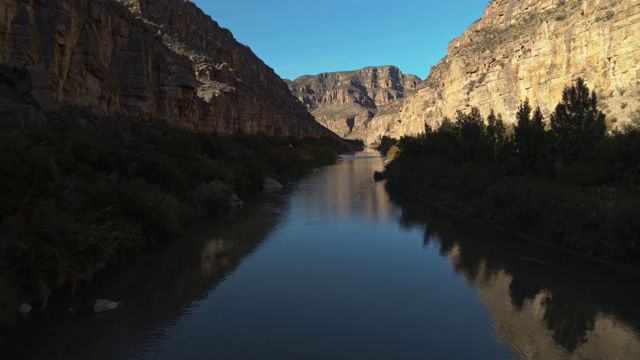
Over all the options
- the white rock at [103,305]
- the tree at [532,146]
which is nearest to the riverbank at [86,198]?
the white rock at [103,305]

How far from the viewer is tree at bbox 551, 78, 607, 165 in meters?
20.7

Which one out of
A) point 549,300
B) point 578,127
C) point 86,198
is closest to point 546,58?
point 578,127

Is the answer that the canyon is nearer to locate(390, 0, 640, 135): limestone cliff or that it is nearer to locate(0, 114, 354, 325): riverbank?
locate(390, 0, 640, 135): limestone cliff

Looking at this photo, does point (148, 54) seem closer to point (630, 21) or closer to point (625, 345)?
point (625, 345)

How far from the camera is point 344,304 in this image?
11.1 m

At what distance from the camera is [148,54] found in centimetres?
3209

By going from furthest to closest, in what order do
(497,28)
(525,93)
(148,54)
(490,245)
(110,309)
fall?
1. (497,28)
2. (525,93)
3. (148,54)
4. (490,245)
5. (110,309)

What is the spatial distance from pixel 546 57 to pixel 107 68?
136 ft

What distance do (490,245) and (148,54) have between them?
1051 inches

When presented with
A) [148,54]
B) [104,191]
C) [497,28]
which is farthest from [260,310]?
[497,28]

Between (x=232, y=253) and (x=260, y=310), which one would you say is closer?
(x=260, y=310)

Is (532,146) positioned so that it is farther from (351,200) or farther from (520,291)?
(520,291)

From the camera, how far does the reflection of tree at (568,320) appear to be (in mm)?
9273

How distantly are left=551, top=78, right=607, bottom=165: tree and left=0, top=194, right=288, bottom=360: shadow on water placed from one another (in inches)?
597
